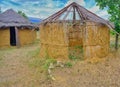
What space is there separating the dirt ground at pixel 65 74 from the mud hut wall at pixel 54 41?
99 cm

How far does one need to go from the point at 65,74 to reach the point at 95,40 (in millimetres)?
4548

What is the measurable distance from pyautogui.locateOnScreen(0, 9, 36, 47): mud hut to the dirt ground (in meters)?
7.78

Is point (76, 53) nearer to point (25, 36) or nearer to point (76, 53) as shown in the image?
point (76, 53)

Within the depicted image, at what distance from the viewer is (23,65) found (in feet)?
54.1

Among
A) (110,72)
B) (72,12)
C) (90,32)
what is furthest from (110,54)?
(110,72)

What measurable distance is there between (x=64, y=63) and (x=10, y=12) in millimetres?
13991

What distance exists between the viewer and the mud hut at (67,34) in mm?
17516

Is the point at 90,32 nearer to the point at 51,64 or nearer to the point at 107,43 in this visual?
the point at 107,43

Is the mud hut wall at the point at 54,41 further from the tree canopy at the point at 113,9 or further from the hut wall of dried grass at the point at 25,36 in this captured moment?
the hut wall of dried grass at the point at 25,36

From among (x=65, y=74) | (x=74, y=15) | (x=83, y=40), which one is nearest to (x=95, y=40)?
(x=83, y=40)

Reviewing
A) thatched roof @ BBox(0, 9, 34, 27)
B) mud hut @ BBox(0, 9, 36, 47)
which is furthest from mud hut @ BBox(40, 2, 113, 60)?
thatched roof @ BBox(0, 9, 34, 27)

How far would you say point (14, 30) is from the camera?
28484mm

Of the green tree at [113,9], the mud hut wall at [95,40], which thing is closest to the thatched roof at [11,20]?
the mud hut wall at [95,40]

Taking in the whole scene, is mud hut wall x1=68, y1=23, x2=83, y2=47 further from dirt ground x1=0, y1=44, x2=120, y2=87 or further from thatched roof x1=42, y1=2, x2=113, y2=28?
dirt ground x1=0, y1=44, x2=120, y2=87
